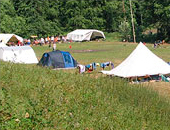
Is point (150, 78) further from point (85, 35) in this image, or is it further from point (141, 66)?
point (85, 35)

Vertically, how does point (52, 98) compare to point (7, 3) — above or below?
below

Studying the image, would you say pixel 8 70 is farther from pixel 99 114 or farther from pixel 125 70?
pixel 125 70

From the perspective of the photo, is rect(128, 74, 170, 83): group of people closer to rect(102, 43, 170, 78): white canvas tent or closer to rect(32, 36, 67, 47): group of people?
rect(102, 43, 170, 78): white canvas tent

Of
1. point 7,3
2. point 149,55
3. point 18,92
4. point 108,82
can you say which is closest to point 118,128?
point 18,92

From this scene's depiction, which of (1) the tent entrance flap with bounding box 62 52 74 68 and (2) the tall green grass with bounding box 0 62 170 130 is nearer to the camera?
(2) the tall green grass with bounding box 0 62 170 130

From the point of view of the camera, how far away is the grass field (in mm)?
6742

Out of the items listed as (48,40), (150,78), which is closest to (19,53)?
(150,78)

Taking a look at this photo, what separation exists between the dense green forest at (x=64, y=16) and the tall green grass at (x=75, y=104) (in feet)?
159

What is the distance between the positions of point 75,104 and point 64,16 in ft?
210

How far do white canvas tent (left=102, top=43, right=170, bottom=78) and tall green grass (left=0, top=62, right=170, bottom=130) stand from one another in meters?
7.14

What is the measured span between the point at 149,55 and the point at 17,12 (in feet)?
172

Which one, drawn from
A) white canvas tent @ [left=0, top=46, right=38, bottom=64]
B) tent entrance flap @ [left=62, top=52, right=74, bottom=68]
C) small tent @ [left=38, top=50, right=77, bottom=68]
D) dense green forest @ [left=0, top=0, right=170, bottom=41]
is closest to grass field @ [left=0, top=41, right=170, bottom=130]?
small tent @ [left=38, top=50, right=77, bottom=68]

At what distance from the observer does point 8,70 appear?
33.9 feet

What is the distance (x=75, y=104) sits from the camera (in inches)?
324
